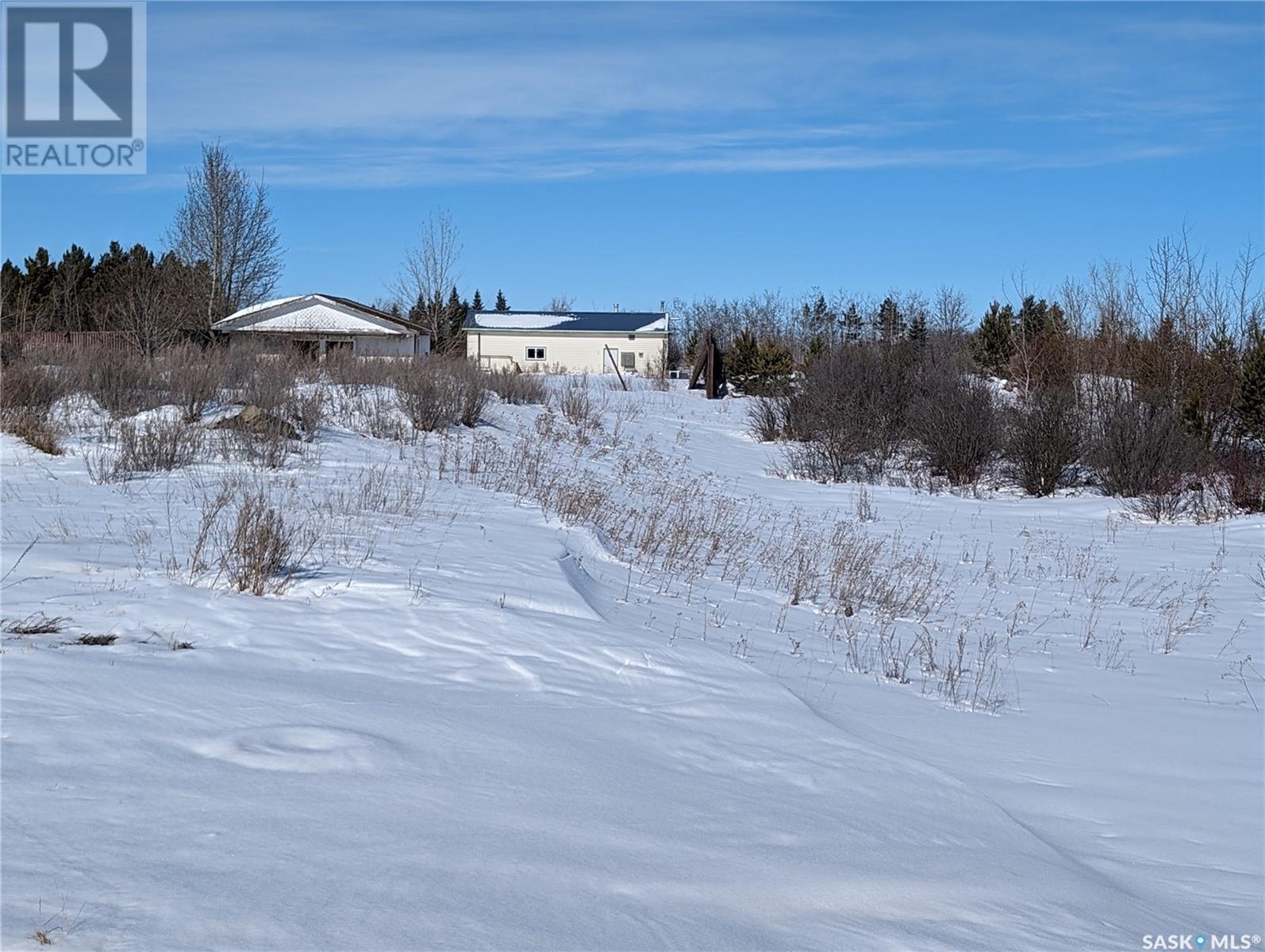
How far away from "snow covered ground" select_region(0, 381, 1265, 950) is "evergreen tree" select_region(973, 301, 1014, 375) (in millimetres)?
25517

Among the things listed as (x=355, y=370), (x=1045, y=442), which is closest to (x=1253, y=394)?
(x=1045, y=442)

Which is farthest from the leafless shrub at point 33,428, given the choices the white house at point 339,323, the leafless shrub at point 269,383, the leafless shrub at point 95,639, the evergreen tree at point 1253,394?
the white house at point 339,323

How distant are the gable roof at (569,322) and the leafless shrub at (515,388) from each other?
32247 millimetres

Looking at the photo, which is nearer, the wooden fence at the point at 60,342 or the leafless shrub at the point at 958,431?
the wooden fence at the point at 60,342

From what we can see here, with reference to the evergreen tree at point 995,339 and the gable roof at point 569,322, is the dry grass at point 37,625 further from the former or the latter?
the gable roof at point 569,322

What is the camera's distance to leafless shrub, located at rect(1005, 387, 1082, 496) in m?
20.8

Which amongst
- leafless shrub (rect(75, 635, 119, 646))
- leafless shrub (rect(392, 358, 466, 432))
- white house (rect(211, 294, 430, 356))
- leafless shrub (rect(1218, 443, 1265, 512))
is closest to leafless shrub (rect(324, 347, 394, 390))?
leafless shrub (rect(392, 358, 466, 432))

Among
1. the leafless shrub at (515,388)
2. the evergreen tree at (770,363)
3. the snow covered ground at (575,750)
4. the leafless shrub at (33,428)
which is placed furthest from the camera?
the evergreen tree at (770,363)

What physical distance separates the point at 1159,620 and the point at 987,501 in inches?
423

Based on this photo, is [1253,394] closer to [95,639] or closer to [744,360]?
[95,639]

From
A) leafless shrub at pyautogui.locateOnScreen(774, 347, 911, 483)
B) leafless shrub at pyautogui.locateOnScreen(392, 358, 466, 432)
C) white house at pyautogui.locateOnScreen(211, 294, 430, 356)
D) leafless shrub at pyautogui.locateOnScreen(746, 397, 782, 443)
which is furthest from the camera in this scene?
white house at pyautogui.locateOnScreen(211, 294, 430, 356)

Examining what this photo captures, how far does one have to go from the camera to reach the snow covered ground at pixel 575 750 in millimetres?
2646

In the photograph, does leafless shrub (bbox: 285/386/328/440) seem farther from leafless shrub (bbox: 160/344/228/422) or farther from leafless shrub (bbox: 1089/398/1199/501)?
leafless shrub (bbox: 1089/398/1199/501)

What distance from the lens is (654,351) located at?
57.2 m
